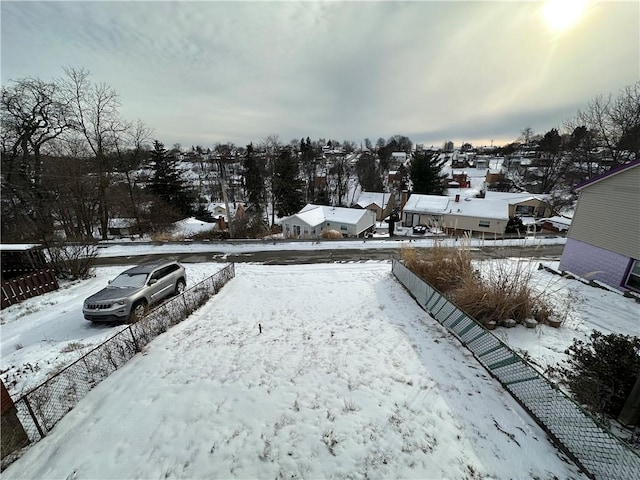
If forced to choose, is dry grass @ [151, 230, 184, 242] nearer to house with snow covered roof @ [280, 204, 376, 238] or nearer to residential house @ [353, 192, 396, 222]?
house with snow covered roof @ [280, 204, 376, 238]

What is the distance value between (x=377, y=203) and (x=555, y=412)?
1787 inches

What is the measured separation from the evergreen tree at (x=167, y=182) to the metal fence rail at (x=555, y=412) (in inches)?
1499

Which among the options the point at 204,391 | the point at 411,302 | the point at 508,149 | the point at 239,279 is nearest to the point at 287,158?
the point at 239,279

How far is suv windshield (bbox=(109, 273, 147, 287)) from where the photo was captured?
8.40 metres

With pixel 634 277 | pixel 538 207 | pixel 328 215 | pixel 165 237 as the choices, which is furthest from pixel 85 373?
→ pixel 538 207

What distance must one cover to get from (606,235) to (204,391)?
14786 millimetres

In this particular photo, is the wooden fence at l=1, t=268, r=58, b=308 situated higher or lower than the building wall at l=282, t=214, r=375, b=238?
higher

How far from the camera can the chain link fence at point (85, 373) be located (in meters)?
3.89

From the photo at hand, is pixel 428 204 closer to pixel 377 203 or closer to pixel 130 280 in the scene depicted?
pixel 377 203

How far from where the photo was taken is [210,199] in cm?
6219

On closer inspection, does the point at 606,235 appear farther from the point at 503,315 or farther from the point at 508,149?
the point at 508,149

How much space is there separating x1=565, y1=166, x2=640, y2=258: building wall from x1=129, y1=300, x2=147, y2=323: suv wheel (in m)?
16.6

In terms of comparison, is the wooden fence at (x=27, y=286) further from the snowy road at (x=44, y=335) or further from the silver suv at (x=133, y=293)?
the silver suv at (x=133, y=293)

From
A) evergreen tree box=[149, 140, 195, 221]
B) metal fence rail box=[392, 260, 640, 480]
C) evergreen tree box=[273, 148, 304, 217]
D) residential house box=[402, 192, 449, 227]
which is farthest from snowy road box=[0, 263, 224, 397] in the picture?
residential house box=[402, 192, 449, 227]
